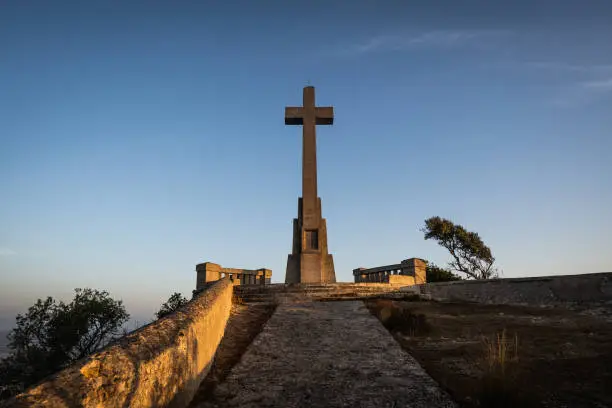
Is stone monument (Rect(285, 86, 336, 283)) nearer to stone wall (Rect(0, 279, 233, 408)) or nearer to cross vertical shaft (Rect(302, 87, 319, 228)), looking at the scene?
cross vertical shaft (Rect(302, 87, 319, 228))

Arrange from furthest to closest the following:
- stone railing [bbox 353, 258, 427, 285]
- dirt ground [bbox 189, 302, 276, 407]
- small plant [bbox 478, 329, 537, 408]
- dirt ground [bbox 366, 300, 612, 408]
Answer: stone railing [bbox 353, 258, 427, 285], dirt ground [bbox 189, 302, 276, 407], dirt ground [bbox 366, 300, 612, 408], small plant [bbox 478, 329, 537, 408]

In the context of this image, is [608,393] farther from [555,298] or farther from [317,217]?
[317,217]

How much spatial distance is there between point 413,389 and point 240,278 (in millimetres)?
15008

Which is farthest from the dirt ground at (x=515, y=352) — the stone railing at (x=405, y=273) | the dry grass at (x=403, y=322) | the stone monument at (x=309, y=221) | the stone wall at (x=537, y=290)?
the stone monument at (x=309, y=221)

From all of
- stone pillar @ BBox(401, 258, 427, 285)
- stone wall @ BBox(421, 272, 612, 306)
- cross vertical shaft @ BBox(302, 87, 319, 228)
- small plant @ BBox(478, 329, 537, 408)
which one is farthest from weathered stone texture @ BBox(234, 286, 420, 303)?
small plant @ BBox(478, 329, 537, 408)

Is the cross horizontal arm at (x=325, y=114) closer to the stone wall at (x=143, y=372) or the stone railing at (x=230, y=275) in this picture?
the stone railing at (x=230, y=275)

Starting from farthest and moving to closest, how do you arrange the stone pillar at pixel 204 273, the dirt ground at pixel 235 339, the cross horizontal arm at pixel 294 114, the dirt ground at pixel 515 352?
the cross horizontal arm at pixel 294 114 → the stone pillar at pixel 204 273 → the dirt ground at pixel 235 339 → the dirt ground at pixel 515 352

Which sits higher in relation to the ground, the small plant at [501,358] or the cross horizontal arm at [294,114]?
the cross horizontal arm at [294,114]

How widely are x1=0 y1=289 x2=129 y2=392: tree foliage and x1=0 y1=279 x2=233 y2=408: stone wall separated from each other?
16.3 m

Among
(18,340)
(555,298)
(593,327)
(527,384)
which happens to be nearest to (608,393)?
(527,384)

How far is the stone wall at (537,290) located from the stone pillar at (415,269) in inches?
91.6

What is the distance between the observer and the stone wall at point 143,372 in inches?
103

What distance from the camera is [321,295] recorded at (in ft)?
42.3

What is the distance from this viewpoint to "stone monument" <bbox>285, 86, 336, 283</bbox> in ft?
58.1
